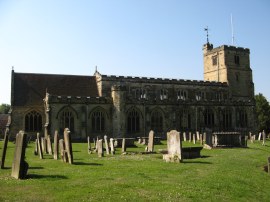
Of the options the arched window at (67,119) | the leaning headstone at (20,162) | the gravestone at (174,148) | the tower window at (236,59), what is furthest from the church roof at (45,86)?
the leaning headstone at (20,162)

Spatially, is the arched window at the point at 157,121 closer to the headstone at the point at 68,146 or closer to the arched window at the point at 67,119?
the arched window at the point at 67,119

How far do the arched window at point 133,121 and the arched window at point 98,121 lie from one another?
3.02 metres

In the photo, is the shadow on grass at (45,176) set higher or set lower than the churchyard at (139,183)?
higher

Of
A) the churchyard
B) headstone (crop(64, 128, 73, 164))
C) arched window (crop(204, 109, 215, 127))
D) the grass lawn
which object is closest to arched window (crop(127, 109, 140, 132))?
arched window (crop(204, 109, 215, 127))

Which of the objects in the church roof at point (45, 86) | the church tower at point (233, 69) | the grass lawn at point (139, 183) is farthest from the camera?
the church tower at point (233, 69)

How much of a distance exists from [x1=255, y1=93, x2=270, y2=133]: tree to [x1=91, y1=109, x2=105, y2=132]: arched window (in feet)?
100

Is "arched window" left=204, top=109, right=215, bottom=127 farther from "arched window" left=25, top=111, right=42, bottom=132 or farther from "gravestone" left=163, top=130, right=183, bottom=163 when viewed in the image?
"gravestone" left=163, top=130, right=183, bottom=163

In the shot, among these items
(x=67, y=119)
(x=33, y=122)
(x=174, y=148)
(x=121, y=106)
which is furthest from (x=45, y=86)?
(x=174, y=148)

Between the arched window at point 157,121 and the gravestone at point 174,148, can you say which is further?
the arched window at point 157,121

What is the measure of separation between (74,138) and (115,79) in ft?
31.4

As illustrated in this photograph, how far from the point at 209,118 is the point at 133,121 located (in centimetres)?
1062

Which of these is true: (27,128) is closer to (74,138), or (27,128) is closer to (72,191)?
(74,138)

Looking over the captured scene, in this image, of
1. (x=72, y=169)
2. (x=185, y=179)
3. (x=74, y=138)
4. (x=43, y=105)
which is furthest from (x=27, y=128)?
(x=185, y=179)

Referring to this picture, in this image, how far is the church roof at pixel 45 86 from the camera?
114ft
